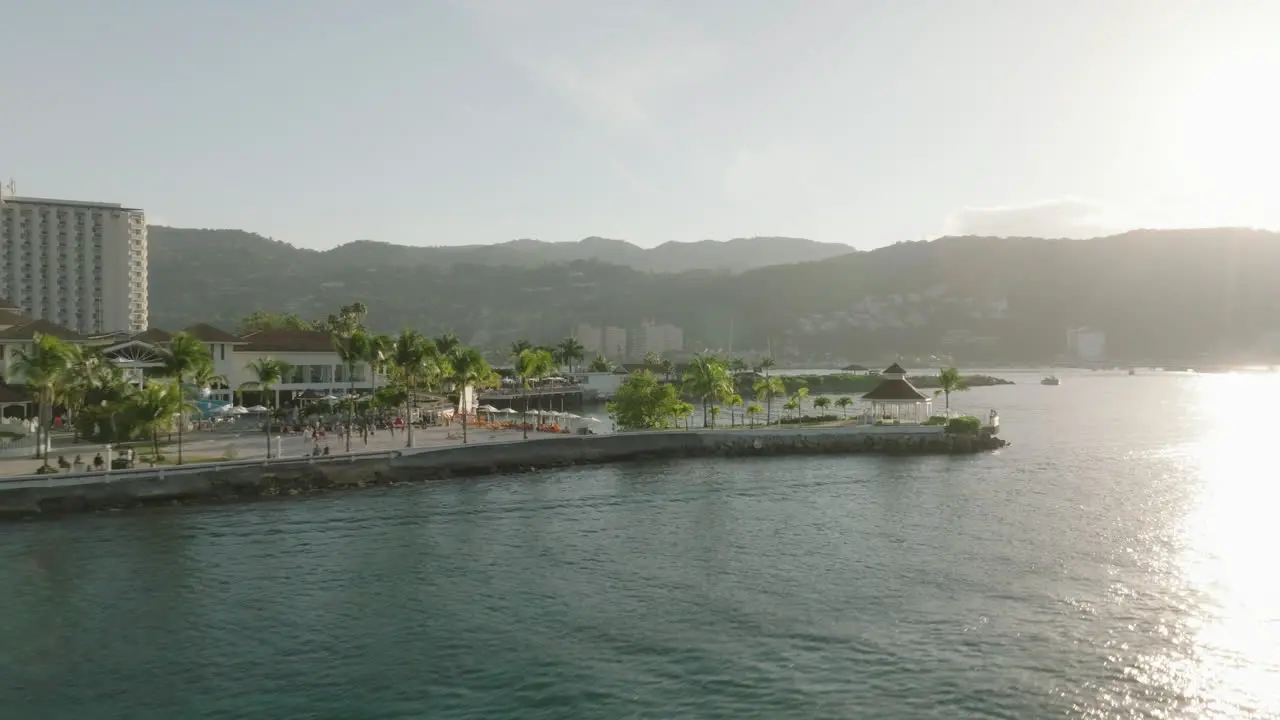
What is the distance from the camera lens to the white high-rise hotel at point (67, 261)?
18838 centimetres

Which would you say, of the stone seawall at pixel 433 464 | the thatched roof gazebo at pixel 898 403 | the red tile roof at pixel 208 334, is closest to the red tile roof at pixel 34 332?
the red tile roof at pixel 208 334

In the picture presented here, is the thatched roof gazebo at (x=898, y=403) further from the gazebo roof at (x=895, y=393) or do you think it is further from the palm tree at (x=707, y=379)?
the palm tree at (x=707, y=379)

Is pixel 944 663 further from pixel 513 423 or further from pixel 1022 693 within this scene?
pixel 513 423

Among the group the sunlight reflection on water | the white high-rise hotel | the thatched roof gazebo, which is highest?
the white high-rise hotel

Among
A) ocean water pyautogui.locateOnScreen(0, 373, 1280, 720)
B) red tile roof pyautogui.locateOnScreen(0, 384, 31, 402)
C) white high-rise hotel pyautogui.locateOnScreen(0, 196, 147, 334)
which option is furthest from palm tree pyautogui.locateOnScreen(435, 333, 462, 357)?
white high-rise hotel pyautogui.locateOnScreen(0, 196, 147, 334)

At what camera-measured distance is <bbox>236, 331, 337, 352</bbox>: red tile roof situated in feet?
292

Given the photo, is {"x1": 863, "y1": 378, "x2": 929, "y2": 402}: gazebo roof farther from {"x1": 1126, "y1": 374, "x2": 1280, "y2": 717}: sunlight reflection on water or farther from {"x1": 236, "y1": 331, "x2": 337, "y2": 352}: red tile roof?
{"x1": 236, "y1": 331, "x2": 337, "y2": 352}: red tile roof

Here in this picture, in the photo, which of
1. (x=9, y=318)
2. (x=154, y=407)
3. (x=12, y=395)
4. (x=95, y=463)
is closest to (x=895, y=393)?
(x=154, y=407)

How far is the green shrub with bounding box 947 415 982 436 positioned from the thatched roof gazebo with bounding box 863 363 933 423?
578 centimetres

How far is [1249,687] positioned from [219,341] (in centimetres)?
8684

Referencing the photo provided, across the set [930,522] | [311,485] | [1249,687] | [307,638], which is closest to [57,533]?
[311,485]

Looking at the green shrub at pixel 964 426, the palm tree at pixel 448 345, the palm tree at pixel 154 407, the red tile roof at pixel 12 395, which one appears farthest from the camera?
the palm tree at pixel 448 345

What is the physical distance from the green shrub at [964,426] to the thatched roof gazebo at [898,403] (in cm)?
578

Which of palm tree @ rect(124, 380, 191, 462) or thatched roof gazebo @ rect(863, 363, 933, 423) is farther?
thatched roof gazebo @ rect(863, 363, 933, 423)
